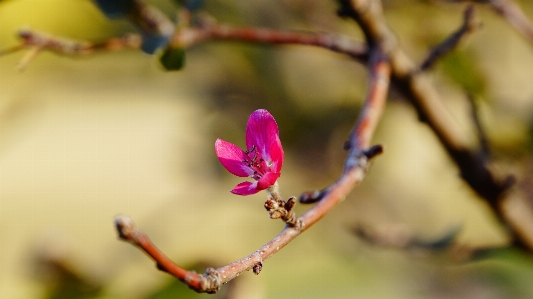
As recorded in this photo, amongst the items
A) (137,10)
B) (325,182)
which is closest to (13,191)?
(325,182)

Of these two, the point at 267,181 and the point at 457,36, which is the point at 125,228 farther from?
the point at 457,36

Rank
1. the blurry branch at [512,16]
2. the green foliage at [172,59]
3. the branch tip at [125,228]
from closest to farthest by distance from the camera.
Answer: the branch tip at [125,228]
the green foliage at [172,59]
the blurry branch at [512,16]

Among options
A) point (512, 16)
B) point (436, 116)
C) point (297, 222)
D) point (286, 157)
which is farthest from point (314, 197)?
point (286, 157)

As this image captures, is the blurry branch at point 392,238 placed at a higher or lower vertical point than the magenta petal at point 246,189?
lower

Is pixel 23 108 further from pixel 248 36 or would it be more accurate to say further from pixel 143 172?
pixel 143 172

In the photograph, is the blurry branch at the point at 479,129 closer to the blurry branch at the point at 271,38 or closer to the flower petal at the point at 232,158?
the blurry branch at the point at 271,38

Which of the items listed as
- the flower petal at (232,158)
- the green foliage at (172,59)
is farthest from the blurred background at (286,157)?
the flower petal at (232,158)

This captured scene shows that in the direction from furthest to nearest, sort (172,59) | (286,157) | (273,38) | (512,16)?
(286,157) → (512,16) → (273,38) → (172,59)
